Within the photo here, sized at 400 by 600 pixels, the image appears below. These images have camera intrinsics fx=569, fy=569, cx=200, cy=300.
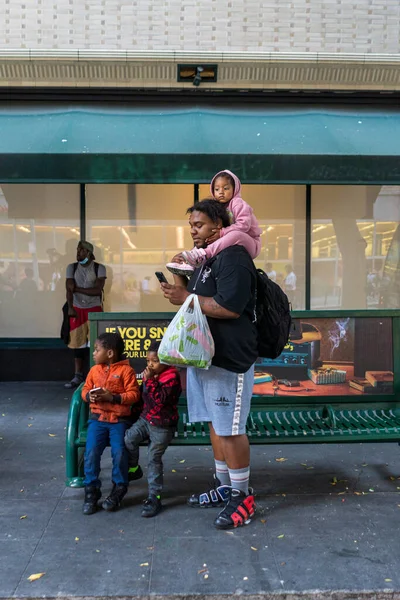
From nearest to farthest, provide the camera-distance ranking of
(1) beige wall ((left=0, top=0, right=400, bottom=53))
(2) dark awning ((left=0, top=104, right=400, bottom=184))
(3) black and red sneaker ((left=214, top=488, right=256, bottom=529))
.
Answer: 1. (3) black and red sneaker ((left=214, top=488, right=256, bottom=529))
2. (2) dark awning ((left=0, top=104, right=400, bottom=184))
3. (1) beige wall ((left=0, top=0, right=400, bottom=53))

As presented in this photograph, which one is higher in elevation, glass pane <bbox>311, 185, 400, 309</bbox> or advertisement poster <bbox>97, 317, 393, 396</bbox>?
glass pane <bbox>311, 185, 400, 309</bbox>

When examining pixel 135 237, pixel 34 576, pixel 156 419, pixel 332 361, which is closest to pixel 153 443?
pixel 156 419

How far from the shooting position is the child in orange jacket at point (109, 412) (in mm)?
3920

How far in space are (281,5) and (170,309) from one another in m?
4.27

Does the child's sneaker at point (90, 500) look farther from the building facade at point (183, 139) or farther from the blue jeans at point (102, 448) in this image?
the building facade at point (183, 139)

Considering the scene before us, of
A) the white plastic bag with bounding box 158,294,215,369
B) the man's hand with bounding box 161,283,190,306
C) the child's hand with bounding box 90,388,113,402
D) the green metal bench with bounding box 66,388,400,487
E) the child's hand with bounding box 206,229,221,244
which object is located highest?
the child's hand with bounding box 206,229,221,244

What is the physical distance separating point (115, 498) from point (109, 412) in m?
0.59

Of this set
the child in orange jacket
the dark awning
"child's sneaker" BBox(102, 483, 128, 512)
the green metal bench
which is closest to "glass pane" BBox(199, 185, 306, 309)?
the dark awning

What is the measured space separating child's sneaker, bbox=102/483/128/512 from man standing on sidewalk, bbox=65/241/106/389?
3.84 metres

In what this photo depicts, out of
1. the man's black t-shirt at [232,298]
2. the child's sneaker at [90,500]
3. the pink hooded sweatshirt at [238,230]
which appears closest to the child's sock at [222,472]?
the man's black t-shirt at [232,298]

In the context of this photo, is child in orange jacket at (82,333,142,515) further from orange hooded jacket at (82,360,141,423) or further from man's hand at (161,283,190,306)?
man's hand at (161,283,190,306)

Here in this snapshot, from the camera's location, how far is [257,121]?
7234 mm

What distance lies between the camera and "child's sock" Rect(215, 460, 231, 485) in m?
3.87

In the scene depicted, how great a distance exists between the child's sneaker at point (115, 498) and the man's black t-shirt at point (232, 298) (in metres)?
1.18
